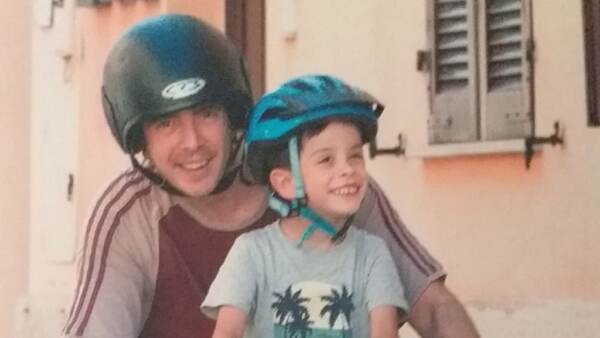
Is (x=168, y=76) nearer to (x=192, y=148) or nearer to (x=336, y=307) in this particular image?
(x=192, y=148)

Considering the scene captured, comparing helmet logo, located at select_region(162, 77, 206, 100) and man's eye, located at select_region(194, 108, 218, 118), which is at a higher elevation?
helmet logo, located at select_region(162, 77, 206, 100)

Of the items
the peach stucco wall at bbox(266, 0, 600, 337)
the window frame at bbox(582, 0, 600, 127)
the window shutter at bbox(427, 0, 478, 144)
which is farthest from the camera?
the window shutter at bbox(427, 0, 478, 144)

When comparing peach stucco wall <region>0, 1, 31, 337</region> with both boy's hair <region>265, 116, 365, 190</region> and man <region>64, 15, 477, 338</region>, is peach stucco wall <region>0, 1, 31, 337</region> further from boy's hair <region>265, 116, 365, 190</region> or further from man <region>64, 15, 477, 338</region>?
boy's hair <region>265, 116, 365, 190</region>

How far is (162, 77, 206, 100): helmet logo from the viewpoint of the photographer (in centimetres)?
145

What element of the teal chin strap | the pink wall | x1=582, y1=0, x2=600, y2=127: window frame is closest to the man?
the teal chin strap

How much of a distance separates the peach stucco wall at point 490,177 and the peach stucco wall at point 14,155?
1.13 m

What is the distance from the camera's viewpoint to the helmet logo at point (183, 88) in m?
1.45

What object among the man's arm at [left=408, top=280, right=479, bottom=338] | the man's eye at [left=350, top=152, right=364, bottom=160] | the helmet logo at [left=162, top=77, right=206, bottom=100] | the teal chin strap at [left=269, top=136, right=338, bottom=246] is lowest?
the man's arm at [left=408, top=280, right=479, bottom=338]

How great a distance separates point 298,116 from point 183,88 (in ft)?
0.49

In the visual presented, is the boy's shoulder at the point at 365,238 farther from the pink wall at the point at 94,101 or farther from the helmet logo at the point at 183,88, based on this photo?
the pink wall at the point at 94,101

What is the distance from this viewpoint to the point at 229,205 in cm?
149

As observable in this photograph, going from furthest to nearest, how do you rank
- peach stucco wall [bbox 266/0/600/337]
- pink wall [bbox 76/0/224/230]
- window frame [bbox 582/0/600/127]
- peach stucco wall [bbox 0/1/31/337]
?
1. peach stucco wall [bbox 0/1/31/337]
2. pink wall [bbox 76/0/224/230]
3. peach stucco wall [bbox 266/0/600/337]
4. window frame [bbox 582/0/600/127]

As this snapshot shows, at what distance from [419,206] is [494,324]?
0.22m

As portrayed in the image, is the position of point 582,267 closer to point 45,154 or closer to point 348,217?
point 348,217
